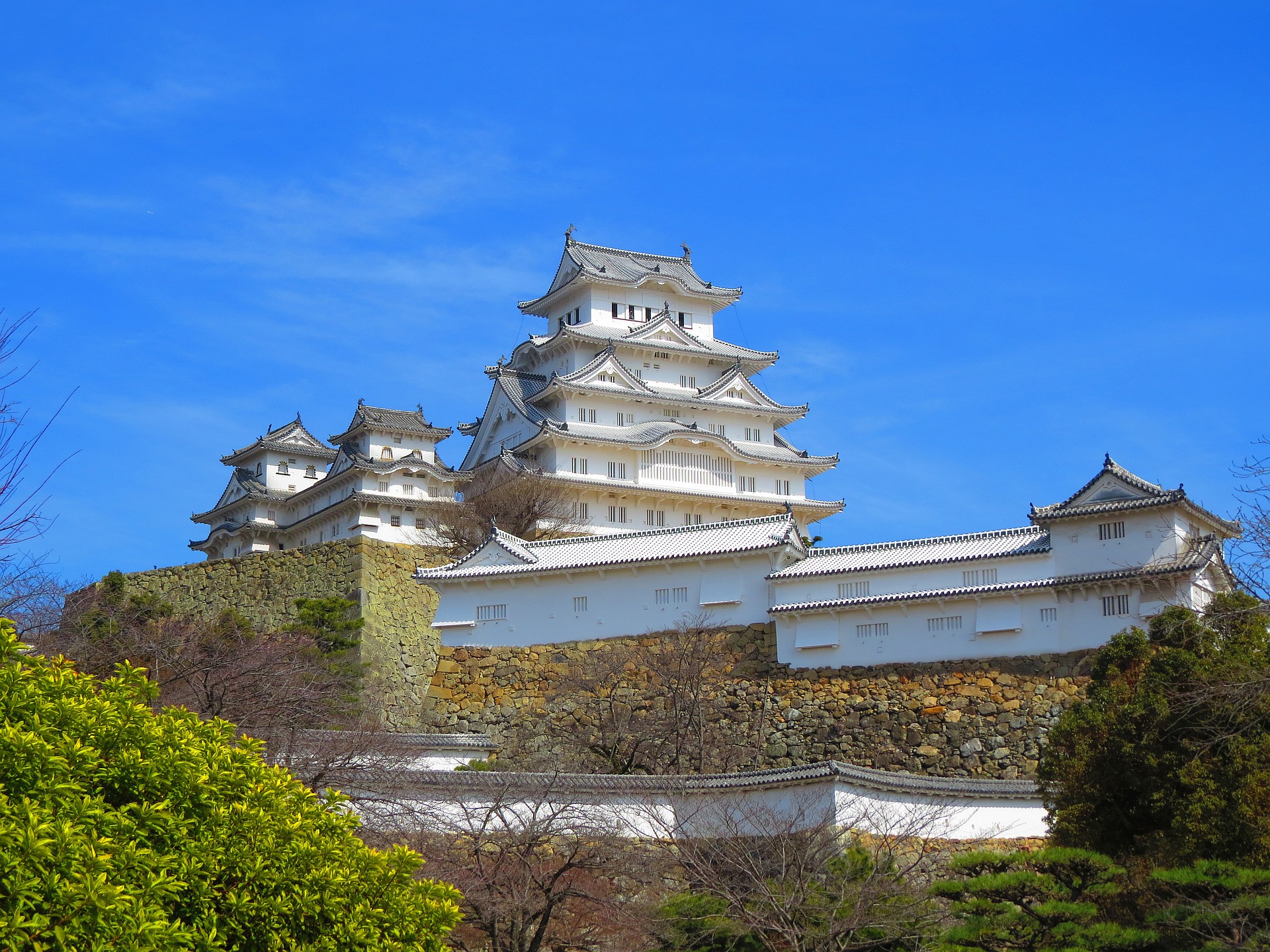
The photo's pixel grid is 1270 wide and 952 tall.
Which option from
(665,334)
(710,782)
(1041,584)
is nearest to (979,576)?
(1041,584)

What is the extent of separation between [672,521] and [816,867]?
75.0 ft

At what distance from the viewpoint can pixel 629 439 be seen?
132 feet

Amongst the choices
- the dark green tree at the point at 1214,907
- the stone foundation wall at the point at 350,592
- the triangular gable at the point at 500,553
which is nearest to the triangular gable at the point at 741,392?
the stone foundation wall at the point at 350,592

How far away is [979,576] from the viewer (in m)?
25.3

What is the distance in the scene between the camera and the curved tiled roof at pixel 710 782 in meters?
19.7

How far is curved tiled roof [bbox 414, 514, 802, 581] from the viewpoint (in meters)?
27.3

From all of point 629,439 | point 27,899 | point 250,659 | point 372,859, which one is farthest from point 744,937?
point 629,439

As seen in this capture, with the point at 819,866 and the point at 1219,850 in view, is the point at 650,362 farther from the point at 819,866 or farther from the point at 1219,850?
the point at 1219,850

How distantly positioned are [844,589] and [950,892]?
1121 centimetres

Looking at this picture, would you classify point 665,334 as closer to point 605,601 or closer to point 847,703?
point 605,601

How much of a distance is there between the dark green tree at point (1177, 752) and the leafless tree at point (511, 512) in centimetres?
2036

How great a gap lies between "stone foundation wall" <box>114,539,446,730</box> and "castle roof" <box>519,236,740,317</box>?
38.9 ft

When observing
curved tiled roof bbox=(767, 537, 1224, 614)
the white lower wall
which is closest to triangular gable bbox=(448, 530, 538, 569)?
the white lower wall

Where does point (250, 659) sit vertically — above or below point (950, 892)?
above
